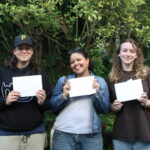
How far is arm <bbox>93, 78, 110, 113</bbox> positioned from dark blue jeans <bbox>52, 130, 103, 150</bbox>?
0.34 metres

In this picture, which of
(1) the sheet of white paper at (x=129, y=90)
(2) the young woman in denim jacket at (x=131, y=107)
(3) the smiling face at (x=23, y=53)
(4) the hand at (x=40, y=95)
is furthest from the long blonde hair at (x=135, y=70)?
(3) the smiling face at (x=23, y=53)

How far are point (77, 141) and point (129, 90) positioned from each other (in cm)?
91

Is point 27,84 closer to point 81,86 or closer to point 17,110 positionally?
point 17,110

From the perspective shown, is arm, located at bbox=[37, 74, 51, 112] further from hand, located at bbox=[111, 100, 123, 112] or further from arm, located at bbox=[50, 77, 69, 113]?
hand, located at bbox=[111, 100, 123, 112]

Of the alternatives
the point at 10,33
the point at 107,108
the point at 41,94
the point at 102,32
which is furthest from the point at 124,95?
the point at 10,33

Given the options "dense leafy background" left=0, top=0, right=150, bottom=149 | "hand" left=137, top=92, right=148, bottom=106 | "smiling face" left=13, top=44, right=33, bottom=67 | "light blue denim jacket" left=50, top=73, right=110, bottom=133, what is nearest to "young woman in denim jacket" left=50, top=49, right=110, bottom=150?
"light blue denim jacket" left=50, top=73, right=110, bottom=133

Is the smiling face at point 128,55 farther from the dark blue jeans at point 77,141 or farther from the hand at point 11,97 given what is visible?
the hand at point 11,97

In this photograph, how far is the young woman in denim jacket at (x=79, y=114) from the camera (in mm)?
3789

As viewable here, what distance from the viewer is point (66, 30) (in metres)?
4.91

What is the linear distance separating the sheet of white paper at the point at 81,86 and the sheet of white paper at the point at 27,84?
1.34 ft

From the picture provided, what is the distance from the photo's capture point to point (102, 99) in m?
3.79

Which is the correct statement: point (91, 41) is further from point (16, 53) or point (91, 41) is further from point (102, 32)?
point (16, 53)

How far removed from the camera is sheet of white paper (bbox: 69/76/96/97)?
12.4ft

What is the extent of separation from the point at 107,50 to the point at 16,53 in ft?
6.67
